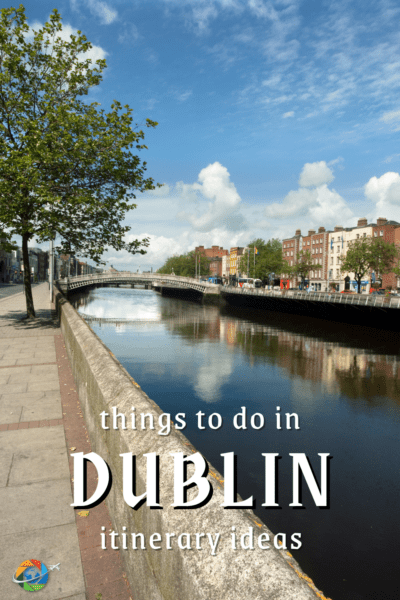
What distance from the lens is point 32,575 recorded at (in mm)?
3064

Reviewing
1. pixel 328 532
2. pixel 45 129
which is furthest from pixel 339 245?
pixel 328 532

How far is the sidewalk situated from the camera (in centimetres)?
304

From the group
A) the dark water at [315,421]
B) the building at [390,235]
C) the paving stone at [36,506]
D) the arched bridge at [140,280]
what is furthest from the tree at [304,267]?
the paving stone at [36,506]

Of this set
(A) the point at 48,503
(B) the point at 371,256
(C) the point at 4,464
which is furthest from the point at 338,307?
(A) the point at 48,503

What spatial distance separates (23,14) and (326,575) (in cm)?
1879

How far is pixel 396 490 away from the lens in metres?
8.57

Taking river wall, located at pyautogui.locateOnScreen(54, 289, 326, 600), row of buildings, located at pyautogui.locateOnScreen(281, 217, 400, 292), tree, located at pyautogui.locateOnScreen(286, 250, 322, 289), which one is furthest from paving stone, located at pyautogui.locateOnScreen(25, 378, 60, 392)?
tree, located at pyautogui.locateOnScreen(286, 250, 322, 289)

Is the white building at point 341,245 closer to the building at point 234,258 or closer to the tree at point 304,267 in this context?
the tree at point 304,267

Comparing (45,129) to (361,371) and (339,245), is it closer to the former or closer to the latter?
(361,371)

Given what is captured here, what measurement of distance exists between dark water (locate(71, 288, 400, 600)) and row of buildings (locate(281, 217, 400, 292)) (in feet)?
170

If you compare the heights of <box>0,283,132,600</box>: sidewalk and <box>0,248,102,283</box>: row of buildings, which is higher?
<box>0,248,102,283</box>: row of buildings

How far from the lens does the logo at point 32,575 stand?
2979 mm

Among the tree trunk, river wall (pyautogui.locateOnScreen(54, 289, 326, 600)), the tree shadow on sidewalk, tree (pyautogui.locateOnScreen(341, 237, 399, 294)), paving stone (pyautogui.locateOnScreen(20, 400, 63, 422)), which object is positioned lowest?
the tree shadow on sidewalk

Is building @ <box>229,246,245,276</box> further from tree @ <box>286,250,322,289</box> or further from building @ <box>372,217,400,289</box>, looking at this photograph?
building @ <box>372,217,400,289</box>
